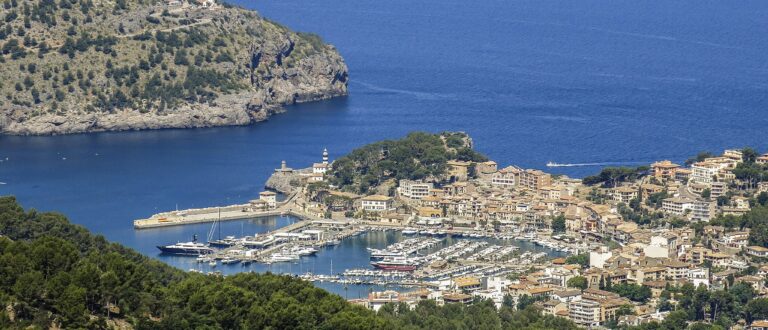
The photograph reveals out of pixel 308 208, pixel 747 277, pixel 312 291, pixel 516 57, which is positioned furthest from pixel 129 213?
pixel 516 57

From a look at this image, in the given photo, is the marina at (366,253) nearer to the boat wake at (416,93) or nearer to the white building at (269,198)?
the white building at (269,198)

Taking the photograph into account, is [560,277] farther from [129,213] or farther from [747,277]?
[129,213]

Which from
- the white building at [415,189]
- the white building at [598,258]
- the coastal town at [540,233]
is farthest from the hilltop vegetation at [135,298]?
the white building at [415,189]

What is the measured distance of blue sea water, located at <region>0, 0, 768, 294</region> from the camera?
8188cm

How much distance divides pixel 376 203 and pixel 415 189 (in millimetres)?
2128

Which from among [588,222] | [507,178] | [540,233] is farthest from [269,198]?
[588,222]

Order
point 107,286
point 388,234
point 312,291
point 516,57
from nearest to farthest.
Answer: point 107,286 < point 312,291 < point 388,234 < point 516,57

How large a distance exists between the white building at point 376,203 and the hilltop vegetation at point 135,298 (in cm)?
2763

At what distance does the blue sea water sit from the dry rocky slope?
4.89 feet

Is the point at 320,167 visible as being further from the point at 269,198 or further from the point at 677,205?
the point at 677,205

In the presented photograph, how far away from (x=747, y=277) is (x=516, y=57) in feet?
179

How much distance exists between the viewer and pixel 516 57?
117m

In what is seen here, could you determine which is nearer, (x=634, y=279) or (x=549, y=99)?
(x=634, y=279)

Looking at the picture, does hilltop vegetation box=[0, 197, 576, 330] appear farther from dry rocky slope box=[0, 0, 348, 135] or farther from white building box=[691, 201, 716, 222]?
Answer: dry rocky slope box=[0, 0, 348, 135]
